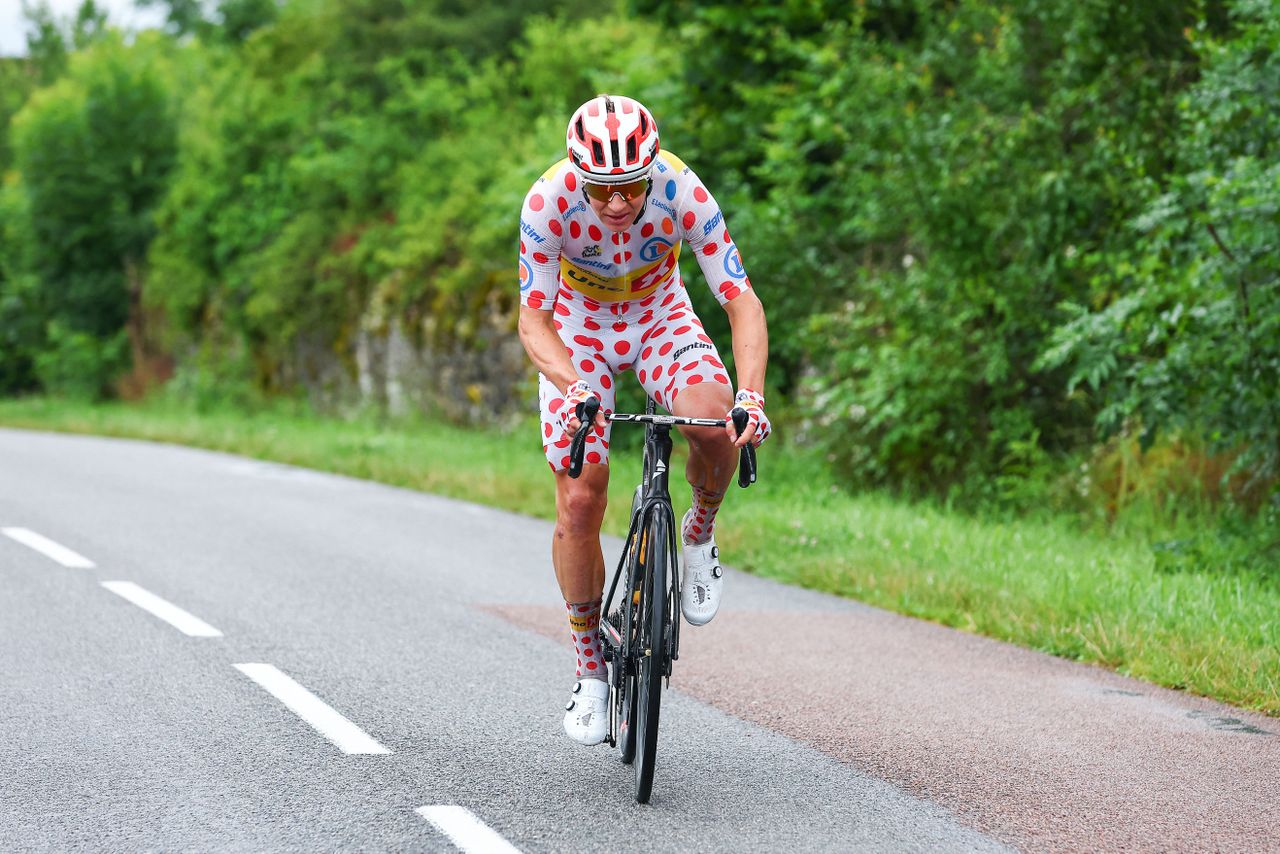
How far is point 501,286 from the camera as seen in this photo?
898 inches

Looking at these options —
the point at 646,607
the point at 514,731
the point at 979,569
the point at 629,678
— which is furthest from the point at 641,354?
the point at 979,569

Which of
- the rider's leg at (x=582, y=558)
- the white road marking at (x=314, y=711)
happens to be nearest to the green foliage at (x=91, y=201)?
the white road marking at (x=314, y=711)

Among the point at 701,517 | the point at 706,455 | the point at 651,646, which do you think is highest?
the point at 706,455

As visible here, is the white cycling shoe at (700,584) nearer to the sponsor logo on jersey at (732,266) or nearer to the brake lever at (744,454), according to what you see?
the brake lever at (744,454)

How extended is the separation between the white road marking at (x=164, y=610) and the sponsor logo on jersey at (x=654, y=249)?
318 centimetres

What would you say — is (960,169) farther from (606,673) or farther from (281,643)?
(606,673)

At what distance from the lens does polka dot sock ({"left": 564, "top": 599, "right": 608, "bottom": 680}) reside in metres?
5.04

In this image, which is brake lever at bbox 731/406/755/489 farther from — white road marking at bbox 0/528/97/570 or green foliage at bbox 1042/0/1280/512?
white road marking at bbox 0/528/97/570

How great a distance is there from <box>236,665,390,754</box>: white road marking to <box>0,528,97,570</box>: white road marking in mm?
3175

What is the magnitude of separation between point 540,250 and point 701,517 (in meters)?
1.05

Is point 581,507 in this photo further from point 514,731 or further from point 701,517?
point 514,731

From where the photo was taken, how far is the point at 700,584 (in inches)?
203

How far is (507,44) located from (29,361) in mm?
22615

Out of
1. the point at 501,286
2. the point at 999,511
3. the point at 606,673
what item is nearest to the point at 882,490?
the point at 999,511
